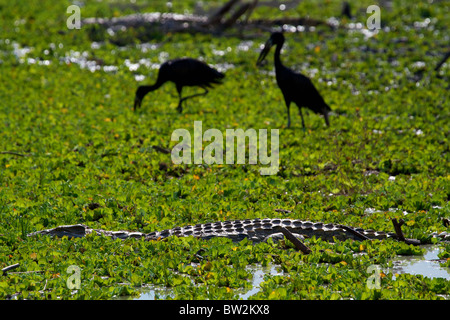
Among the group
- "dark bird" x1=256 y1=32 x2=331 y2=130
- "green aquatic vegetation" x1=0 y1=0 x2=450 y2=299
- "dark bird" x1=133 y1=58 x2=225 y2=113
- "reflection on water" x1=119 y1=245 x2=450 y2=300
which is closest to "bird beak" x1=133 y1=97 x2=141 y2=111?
"dark bird" x1=133 y1=58 x2=225 y2=113

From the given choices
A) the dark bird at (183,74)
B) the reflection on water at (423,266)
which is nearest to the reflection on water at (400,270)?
the reflection on water at (423,266)

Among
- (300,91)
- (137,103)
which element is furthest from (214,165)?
(137,103)

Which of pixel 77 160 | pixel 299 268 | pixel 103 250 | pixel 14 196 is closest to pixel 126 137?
pixel 77 160

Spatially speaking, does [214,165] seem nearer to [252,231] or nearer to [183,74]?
[252,231]

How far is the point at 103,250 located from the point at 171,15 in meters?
12.7

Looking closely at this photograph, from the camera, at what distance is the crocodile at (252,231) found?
5.60 metres

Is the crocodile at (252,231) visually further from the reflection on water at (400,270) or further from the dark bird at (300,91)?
the dark bird at (300,91)

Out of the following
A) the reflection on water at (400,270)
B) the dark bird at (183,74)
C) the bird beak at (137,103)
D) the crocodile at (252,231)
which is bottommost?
the reflection on water at (400,270)

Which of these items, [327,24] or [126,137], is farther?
[327,24]

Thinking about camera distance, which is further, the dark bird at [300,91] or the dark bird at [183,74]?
the dark bird at [183,74]

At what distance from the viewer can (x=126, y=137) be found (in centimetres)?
A: 956
